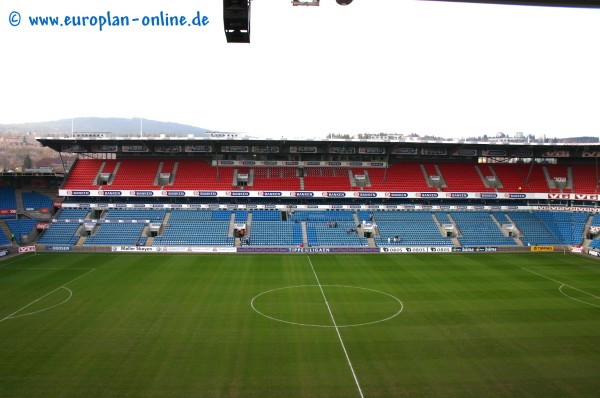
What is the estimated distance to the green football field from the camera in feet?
45.2

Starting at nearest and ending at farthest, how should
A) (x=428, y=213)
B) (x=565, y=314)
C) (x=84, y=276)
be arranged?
(x=565, y=314), (x=84, y=276), (x=428, y=213)

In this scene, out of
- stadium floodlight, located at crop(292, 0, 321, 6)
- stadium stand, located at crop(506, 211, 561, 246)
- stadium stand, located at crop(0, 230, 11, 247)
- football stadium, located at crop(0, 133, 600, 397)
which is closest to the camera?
stadium floodlight, located at crop(292, 0, 321, 6)

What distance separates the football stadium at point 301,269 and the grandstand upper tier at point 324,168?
Result: 24 cm

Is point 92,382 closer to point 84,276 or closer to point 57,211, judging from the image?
A: point 84,276

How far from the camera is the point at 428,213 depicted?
1753 inches

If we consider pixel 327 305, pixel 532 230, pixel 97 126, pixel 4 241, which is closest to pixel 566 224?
pixel 532 230

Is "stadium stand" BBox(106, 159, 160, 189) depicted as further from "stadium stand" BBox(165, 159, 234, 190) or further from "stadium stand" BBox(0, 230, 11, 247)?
"stadium stand" BBox(0, 230, 11, 247)

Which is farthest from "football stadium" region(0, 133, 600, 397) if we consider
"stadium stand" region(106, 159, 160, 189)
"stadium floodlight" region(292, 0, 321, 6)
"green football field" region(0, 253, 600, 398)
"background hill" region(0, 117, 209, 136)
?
"background hill" region(0, 117, 209, 136)

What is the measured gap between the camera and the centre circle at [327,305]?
20.0m

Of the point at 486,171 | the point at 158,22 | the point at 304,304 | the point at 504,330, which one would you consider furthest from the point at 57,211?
the point at 486,171

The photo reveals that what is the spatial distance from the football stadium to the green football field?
11 cm

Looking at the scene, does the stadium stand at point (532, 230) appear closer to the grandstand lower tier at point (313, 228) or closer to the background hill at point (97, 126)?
the grandstand lower tier at point (313, 228)

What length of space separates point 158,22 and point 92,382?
37.7 ft

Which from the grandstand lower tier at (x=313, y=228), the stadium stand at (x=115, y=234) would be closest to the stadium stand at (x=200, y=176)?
the grandstand lower tier at (x=313, y=228)
